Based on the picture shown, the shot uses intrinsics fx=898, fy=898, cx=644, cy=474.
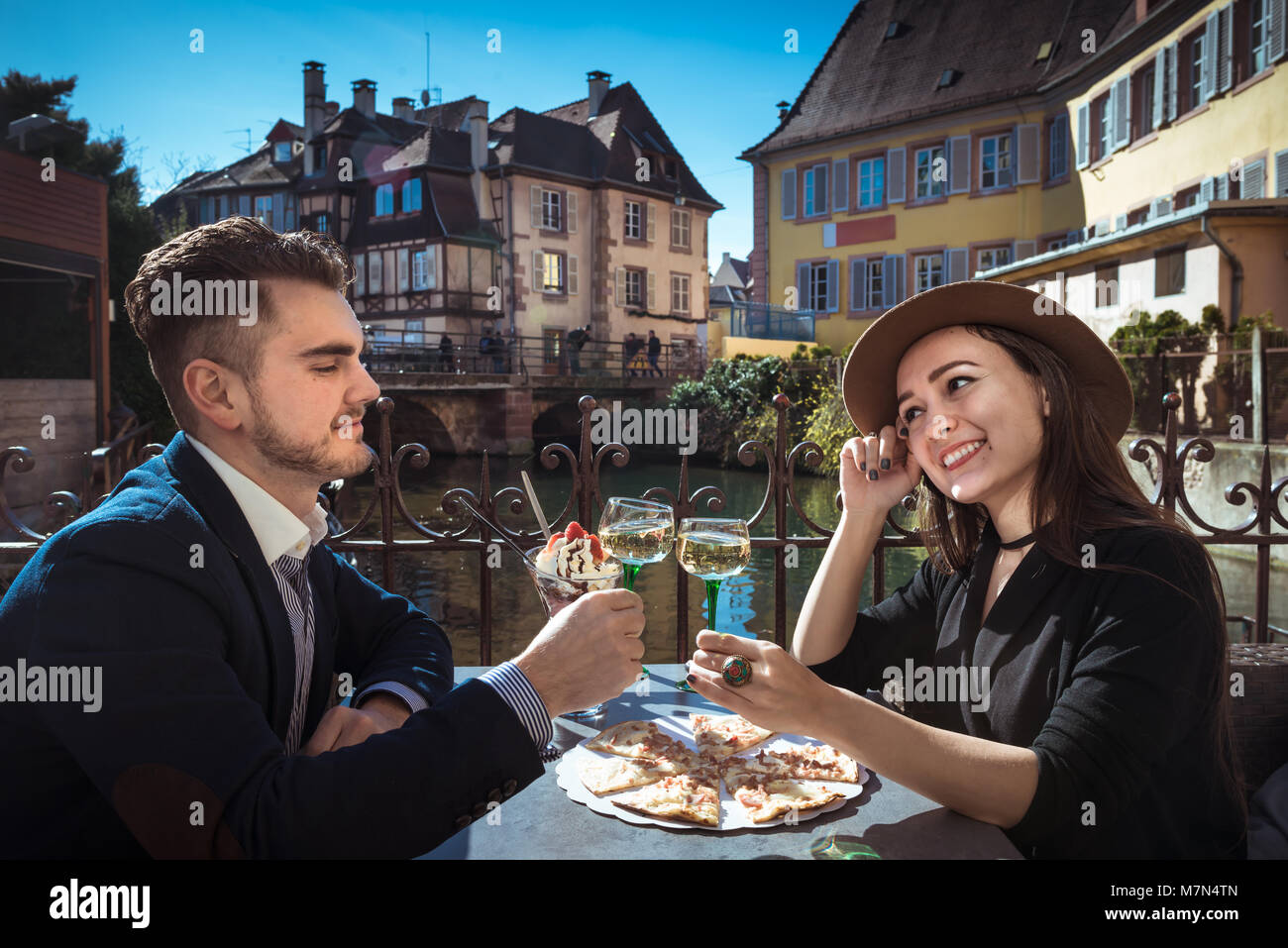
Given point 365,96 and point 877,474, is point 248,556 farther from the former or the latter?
point 365,96

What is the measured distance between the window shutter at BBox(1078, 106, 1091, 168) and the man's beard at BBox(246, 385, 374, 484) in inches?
916

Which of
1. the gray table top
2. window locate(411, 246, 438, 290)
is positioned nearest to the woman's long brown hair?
the gray table top

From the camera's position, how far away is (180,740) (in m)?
1.24

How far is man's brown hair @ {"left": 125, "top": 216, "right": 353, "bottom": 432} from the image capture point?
5.37ft

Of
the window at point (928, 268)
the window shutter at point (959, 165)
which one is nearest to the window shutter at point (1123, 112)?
the window shutter at point (959, 165)

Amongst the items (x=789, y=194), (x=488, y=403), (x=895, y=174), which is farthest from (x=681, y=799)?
(x=488, y=403)

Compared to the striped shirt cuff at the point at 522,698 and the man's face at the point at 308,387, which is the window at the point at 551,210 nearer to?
the man's face at the point at 308,387

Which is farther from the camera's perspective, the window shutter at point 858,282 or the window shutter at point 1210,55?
the window shutter at point 858,282

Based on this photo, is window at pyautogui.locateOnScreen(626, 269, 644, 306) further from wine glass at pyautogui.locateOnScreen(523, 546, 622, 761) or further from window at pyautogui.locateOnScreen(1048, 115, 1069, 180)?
wine glass at pyautogui.locateOnScreen(523, 546, 622, 761)

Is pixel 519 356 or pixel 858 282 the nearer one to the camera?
pixel 858 282

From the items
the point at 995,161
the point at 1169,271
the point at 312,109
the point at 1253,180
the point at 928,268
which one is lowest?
the point at 1169,271

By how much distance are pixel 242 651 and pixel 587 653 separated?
1.84ft

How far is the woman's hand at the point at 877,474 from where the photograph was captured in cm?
240

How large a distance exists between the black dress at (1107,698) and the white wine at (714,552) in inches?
22.0
